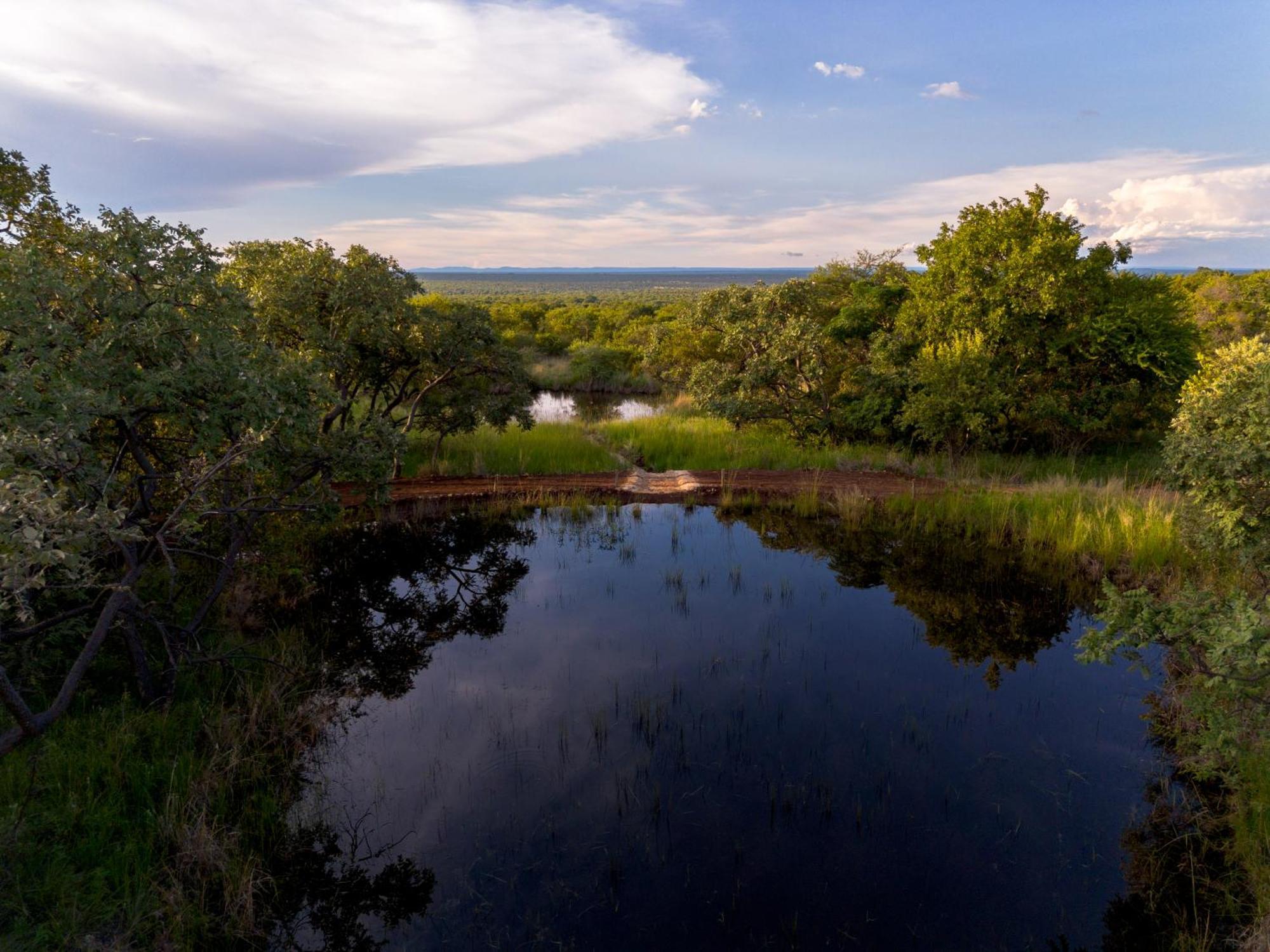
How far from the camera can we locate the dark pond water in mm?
5641

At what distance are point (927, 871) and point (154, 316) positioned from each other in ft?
29.5

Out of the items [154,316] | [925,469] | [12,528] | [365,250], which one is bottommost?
[925,469]

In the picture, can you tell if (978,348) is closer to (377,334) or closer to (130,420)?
(377,334)

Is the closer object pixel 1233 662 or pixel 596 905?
pixel 596 905

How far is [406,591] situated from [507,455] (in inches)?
363

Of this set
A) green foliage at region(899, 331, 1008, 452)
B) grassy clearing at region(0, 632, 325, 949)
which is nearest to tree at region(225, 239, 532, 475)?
grassy clearing at region(0, 632, 325, 949)

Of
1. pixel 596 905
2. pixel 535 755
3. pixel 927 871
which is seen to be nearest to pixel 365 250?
pixel 535 755

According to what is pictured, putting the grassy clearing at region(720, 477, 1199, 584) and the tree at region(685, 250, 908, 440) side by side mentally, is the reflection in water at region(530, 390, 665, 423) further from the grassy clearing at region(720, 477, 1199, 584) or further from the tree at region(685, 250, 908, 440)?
the grassy clearing at region(720, 477, 1199, 584)

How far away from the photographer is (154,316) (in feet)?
21.7

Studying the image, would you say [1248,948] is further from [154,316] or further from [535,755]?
[154,316]

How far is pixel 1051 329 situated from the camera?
20.6 m

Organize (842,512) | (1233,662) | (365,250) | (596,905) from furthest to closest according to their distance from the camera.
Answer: (842,512)
(365,250)
(1233,662)
(596,905)


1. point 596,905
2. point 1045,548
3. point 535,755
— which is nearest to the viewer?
point 596,905

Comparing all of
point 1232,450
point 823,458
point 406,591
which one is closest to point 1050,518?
point 1232,450
